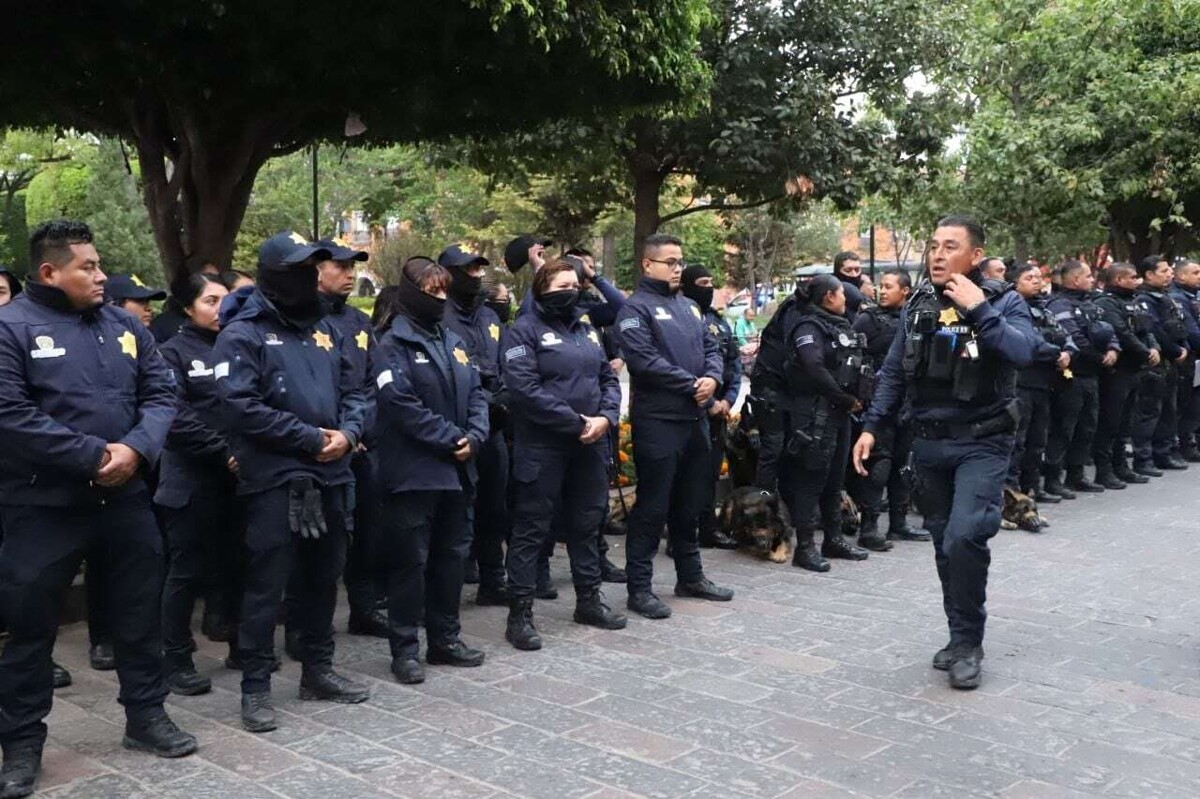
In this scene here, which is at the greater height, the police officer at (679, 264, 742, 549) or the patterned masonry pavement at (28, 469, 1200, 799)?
the police officer at (679, 264, 742, 549)

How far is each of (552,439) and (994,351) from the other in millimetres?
2315

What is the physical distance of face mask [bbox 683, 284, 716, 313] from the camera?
27.0 ft

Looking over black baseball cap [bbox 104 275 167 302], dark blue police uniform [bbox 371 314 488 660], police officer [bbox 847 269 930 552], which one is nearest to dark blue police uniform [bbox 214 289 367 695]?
dark blue police uniform [bbox 371 314 488 660]

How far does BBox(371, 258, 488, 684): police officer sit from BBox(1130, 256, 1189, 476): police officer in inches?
313

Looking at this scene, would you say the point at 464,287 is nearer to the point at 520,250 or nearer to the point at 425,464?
the point at 520,250

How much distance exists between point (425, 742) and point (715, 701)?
131cm

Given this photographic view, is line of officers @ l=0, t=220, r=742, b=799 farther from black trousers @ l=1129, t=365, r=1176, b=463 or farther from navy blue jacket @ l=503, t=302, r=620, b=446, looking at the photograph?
black trousers @ l=1129, t=365, r=1176, b=463

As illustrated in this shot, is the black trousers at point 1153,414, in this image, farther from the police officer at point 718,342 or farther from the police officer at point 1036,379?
the police officer at point 718,342

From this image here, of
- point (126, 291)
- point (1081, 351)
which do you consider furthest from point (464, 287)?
point (1081, 351)

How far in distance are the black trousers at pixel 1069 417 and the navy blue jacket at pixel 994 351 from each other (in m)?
5.17

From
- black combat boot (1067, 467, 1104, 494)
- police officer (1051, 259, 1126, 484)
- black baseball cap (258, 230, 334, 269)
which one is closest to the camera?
black baseball cap (258, 230, 334, 269)

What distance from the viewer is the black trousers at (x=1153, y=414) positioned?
11984 millimetres

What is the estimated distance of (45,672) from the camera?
451 centimetres

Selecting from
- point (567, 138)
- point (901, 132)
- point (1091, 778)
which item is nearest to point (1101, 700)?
point (1091, 778)
